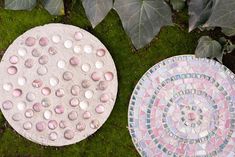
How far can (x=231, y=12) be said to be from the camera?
5.49ft

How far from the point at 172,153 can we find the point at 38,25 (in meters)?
0.82

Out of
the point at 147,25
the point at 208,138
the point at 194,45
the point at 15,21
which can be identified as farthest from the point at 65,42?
the point at 208,138

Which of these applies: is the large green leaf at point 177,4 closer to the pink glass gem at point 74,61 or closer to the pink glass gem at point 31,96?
the pink glass gem at point 74,61

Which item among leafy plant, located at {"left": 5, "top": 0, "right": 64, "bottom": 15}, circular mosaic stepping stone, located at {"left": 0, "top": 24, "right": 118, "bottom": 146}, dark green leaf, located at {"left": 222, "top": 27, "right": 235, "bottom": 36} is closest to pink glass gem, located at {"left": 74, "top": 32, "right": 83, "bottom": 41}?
circular mosaic stepping stone, located at {"left": 0, "top": 24, "right": 118, "bottom": 146}

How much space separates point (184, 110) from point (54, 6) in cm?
71

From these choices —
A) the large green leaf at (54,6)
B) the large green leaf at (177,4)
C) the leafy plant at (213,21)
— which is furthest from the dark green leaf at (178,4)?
the large green leaf at (54,6)

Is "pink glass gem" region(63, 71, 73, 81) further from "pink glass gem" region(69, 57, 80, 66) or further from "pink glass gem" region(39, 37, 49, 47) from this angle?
"pink glass gem" region(39, 37, 49, 47)

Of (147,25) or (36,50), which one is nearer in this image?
(147,25)

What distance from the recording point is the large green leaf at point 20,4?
77.7 inches

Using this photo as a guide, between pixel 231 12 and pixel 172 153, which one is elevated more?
pixel 231 12

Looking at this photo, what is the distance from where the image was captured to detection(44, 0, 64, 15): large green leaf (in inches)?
79.2

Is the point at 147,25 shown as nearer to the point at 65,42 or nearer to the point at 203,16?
the point at 203,16

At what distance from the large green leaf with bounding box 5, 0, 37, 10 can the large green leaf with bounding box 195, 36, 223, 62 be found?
71 centimetres

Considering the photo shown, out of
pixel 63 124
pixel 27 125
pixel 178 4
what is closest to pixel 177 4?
pixel 178 4
